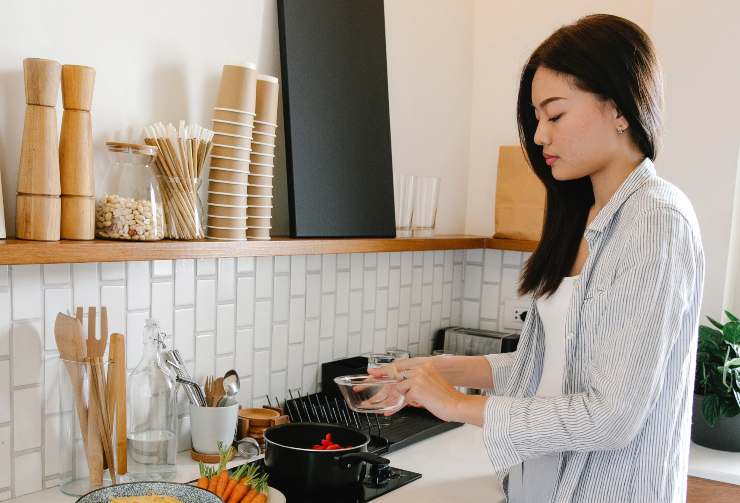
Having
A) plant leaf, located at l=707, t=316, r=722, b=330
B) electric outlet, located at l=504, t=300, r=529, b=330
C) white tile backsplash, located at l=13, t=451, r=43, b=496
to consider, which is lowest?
white tile backsplash, located at l=13, t=451, r=43, b=496

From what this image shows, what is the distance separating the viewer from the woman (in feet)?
4.25

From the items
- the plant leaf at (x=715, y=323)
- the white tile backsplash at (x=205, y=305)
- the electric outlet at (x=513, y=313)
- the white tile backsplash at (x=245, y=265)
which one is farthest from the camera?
the electric outlet at (x=513, y=313)

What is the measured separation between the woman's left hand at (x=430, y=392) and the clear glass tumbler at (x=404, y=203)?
3.42 feet

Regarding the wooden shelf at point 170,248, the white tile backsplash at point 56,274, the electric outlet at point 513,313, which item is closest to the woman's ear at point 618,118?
the wooden shelf at point 170,248

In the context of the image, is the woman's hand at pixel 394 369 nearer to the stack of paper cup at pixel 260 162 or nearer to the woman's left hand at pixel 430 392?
the woman's left hand at pixel 430 392

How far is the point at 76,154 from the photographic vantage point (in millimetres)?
1525

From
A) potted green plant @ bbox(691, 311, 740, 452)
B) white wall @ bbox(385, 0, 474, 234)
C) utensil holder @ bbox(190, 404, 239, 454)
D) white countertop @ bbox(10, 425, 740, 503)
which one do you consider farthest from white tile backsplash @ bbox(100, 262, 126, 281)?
potted green plant @ bbox(691, 311, 740, 452)

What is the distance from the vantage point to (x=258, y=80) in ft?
6.29

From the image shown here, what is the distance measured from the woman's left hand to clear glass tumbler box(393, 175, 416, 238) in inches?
41.0

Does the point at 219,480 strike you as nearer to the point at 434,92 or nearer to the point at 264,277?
the point at 264,277

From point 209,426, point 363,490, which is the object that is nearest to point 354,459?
point 363,490

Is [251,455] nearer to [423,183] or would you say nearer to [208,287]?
[208,287]

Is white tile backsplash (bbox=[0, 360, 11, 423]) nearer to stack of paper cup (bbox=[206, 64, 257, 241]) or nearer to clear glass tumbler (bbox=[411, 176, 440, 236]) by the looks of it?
stack of paper cup (bbox=[206, 64, 257, 241])

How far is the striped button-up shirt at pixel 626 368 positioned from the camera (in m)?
1.29
